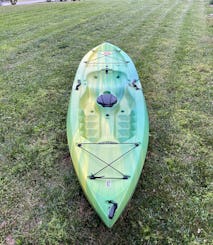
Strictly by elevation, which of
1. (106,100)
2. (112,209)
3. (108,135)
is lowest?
(112,209)

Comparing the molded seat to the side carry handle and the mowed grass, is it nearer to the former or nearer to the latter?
the mowed grass

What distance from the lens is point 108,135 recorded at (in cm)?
289

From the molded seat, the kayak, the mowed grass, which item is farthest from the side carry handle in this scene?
the molded seat

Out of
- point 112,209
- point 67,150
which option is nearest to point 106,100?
point 67,150

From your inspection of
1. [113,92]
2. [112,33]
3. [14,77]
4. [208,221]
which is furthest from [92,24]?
[208,221]

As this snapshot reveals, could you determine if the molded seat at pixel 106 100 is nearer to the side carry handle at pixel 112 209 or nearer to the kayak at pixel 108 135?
the kayak at pixel 108 135

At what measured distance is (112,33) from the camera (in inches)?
329

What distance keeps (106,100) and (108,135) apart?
0.56m

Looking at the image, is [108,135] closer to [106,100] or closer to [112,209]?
[106,100]

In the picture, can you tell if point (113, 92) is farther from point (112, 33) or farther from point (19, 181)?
point (112, 33)

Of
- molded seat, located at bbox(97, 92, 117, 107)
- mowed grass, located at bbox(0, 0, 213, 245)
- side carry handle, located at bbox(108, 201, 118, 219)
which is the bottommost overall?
mowed grass, located at bbox(0, 0, 213, 245)

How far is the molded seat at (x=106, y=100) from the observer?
323 centimetres

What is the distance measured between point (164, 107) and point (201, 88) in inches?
42.9

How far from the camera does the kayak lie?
2328 millimetres
